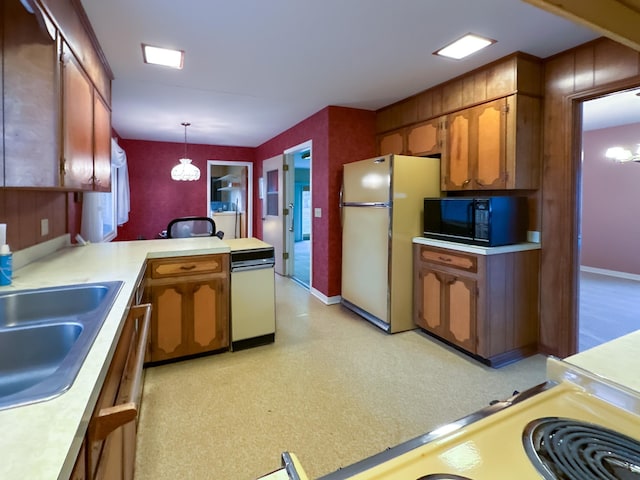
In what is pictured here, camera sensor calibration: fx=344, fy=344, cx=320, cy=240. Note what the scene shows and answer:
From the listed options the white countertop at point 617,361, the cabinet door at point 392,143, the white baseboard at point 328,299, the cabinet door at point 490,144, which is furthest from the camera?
the white baseboard at point 328,299

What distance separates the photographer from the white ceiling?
2055mm

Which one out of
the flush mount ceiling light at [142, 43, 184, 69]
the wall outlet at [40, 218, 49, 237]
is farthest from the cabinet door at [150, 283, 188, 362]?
the flush mount ceiling light at [142, 43, 184, 69]

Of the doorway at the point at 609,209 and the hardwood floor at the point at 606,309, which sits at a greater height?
the doorway at the point at 609,209

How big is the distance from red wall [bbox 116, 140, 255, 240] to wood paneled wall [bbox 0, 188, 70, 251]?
3657mm

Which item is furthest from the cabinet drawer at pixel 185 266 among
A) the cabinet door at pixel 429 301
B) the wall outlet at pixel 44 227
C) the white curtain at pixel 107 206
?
the cabinet door at pixel 429 301

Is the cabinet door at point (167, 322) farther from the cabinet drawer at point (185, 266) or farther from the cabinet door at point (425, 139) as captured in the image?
the cabinet door at point (425, 139)

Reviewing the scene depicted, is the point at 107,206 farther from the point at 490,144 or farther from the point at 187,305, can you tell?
the point at 490,144

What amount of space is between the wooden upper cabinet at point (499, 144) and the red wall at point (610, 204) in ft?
12.3

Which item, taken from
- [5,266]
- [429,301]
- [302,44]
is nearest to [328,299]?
[429,301]

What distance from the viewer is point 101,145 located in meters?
2.61

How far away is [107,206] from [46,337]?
3725mm

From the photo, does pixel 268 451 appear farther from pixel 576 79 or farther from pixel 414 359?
pixel 576 79

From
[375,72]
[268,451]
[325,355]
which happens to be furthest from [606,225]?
[268,451]

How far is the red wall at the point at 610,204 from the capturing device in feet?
17.0
